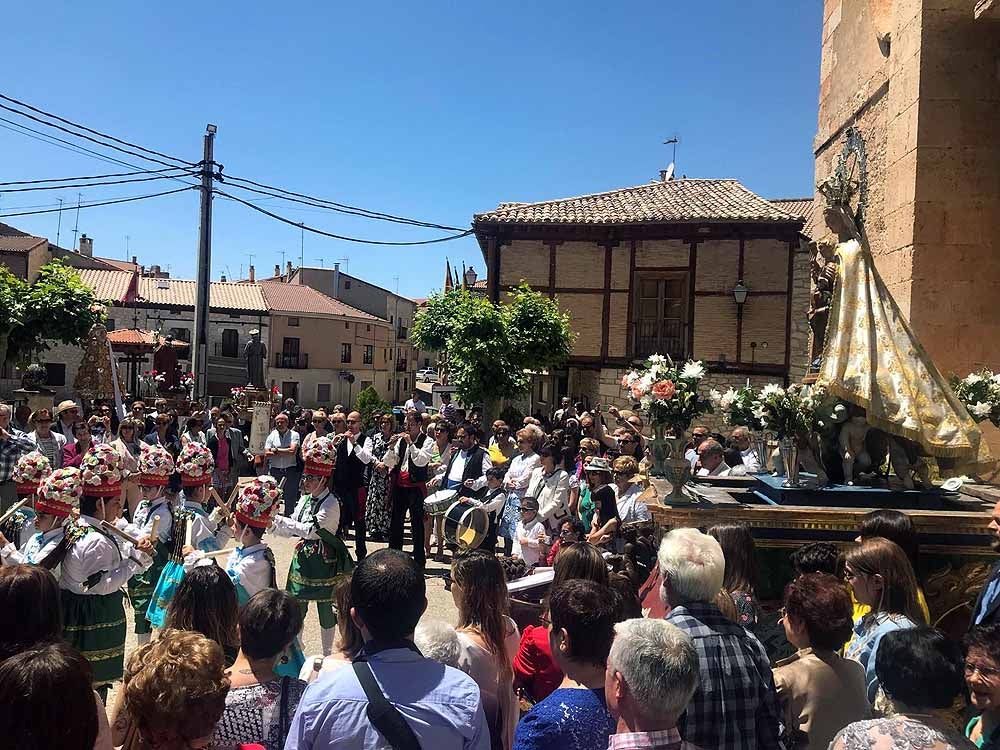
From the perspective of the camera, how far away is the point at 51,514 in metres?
4.45

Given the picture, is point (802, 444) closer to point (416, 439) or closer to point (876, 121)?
point (416, 439)

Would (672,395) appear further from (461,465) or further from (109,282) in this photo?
(109,282)

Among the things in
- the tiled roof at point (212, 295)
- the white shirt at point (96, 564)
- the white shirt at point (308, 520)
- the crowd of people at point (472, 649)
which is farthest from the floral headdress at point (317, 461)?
the tiled roof at point (212, 295)

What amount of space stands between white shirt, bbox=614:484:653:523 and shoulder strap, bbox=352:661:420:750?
4378mm

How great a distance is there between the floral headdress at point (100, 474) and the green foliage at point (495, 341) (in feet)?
36.2

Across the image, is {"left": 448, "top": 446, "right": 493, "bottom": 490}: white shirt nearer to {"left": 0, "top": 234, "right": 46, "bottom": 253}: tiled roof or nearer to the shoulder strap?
the shoulder strap

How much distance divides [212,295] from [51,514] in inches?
1443

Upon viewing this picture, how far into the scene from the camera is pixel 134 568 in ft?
15.0

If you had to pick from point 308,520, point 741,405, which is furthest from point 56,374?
point 741,405

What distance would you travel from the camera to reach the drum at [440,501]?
8.23 meters

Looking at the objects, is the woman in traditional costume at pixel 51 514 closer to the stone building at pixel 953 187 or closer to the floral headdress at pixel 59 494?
the floral headdress at pixel 59 494

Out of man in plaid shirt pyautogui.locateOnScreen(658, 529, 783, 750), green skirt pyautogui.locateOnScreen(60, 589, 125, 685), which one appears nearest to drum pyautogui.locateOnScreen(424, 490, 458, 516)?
green skirt pyautogui.locateOnScreen(60, 589, 125, 685)

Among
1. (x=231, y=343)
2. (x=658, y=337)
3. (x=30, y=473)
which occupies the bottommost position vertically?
(x=30, y=473)

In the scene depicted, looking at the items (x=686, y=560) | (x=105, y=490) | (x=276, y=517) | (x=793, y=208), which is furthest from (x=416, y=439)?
(x=793, y=208)
